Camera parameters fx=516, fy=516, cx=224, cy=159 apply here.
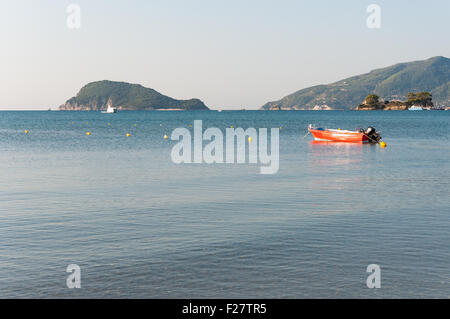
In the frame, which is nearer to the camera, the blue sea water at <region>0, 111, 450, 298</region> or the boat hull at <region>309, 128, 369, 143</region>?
the blue sea water at <region>0, 111, 450, 298</region>

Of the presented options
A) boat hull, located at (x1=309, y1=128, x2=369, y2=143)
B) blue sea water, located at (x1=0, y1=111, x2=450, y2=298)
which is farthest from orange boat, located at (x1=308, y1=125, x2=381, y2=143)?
blue sea water, located at (x1=0, y1=111, x2=450, y2=298)

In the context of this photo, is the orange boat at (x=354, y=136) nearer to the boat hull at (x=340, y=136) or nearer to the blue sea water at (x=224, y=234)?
the boat hull at (x=340, y=136)

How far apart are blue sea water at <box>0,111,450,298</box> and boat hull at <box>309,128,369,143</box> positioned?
27181mm

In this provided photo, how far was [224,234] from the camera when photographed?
15883 millimetres

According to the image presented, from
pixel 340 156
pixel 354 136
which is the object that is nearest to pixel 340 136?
pixel 354 136

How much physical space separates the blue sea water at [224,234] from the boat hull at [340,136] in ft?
89.2

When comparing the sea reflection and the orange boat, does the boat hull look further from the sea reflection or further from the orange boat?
the sea reflection

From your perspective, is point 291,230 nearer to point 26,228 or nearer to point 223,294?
Answer: point 223,294

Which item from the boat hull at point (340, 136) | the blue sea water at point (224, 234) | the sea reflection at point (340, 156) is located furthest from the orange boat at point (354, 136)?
the blue sea water at point (224, 234)

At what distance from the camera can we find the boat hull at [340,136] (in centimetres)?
5841

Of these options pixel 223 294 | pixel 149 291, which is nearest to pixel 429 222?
pixel 223 294

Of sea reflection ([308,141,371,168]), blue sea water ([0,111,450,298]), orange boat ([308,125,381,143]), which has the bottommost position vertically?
blue sea water ([0,111,450,298])

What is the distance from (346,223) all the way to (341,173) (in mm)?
15428

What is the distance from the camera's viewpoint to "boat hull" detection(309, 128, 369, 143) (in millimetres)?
58406
